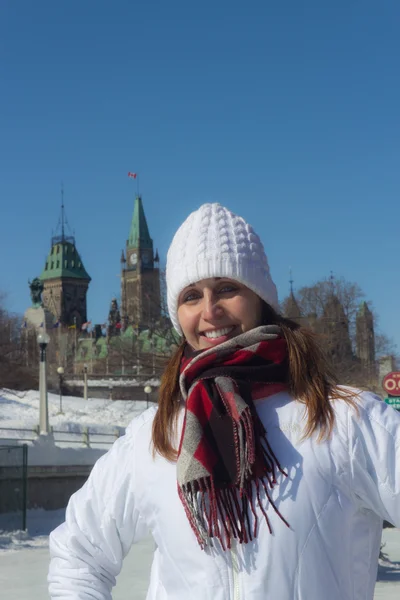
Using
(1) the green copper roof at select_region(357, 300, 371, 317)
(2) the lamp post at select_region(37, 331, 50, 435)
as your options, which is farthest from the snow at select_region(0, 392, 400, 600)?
(1) the green copper roof at select_region(357, 300, 371, 317)

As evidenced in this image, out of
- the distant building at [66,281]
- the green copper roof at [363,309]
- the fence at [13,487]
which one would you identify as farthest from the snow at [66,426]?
the distant building at [66,281]

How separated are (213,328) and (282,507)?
0.53 metres

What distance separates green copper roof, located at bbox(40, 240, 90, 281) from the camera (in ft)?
554

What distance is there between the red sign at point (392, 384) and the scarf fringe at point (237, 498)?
41.6 feet

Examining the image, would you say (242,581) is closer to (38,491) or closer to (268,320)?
(268,320)

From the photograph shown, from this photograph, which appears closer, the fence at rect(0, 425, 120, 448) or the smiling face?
the smiling face

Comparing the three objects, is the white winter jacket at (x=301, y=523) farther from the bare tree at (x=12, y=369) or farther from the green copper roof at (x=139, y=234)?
the green copper roof at (x=139, y=234)

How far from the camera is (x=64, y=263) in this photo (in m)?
170

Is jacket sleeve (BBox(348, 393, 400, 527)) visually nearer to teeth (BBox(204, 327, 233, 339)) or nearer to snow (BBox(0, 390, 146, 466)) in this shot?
teeth (BBox(204, 327, 233, 339))

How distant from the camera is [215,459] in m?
2.17

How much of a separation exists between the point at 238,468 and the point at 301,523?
0.63ft

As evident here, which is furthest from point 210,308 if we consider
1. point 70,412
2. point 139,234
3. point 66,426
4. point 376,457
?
point 139,234

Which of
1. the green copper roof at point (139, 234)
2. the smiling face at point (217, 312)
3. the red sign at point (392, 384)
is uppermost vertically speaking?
the green copper roof at point (139, 234)

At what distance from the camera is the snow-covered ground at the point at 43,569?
29.1 ft
